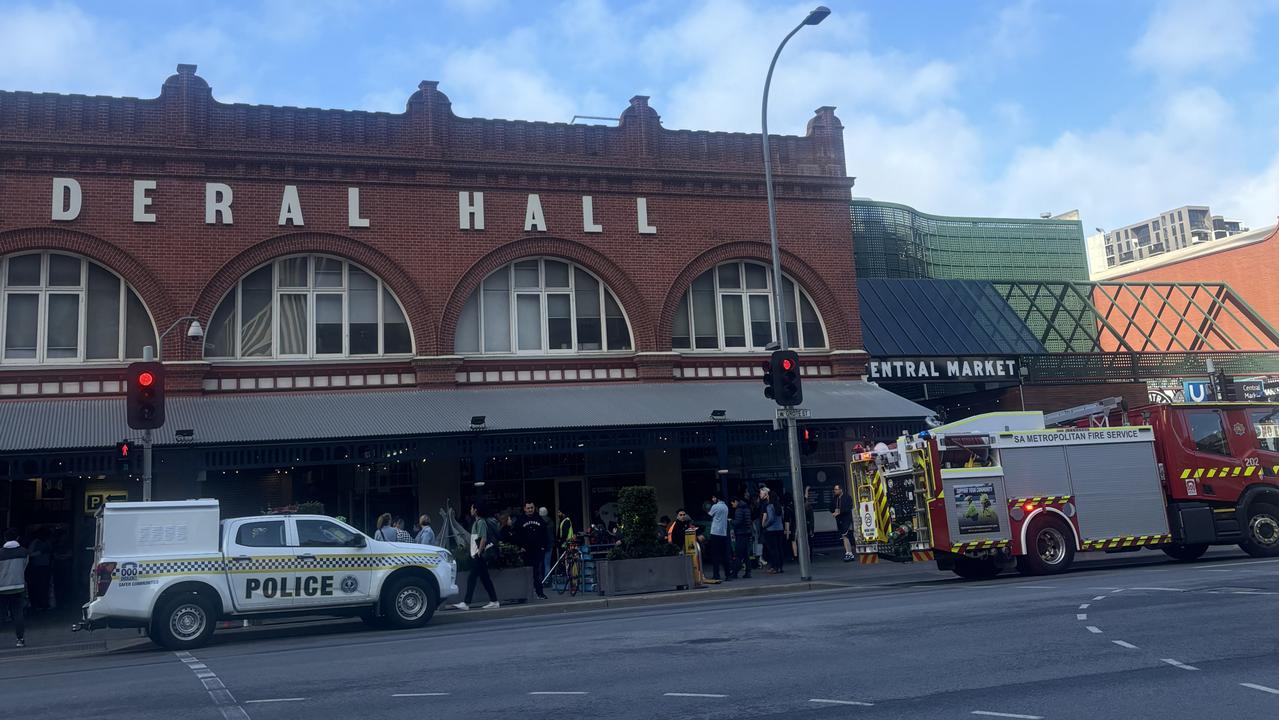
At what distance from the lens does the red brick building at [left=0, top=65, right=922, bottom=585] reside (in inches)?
824

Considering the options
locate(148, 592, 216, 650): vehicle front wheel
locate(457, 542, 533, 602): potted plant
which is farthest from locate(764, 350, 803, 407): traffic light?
locate(148, 592, 216, 650): vehicle front wheel

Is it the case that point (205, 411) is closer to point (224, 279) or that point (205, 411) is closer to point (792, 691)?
point (224, 279)

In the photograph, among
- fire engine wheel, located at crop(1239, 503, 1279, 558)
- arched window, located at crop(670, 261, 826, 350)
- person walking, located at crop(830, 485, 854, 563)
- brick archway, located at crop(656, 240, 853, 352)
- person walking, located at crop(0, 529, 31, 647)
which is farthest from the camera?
arched window, located at crop(670, 261, 826, 350)

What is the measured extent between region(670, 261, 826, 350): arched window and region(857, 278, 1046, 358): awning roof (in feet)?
9.15

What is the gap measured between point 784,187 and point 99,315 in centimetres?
1590

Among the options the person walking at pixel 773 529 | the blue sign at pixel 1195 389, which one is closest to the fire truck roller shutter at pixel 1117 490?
the person walking at pixel 773 529

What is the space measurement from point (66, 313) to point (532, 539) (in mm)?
10719

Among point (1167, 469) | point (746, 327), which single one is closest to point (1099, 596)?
point (1167, 469)

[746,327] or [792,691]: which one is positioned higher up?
[746,327]

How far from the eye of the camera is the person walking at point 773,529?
70.7 ft

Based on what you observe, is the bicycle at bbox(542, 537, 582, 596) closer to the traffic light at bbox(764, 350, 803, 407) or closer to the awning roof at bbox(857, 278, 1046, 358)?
the traffic light at bbox(764, 350, 803, 407)

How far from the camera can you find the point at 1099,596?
13281 millimetres

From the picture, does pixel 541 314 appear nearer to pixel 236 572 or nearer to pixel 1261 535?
pixel 236 572

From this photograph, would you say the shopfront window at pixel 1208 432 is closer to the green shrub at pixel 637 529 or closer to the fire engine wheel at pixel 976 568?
the fire engine wheel at pixel 976 568
